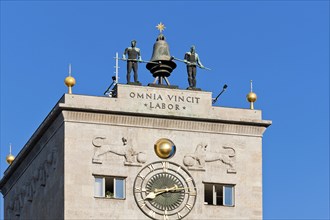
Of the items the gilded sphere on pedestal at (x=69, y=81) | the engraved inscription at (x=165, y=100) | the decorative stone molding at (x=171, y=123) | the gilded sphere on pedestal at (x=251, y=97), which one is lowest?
the decorative stone molding at (x=171, y=123)

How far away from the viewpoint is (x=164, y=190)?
111312mm

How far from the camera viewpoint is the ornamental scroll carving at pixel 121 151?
364ft

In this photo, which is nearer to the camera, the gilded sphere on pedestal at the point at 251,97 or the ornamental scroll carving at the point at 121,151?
the ornamental scroll carving at the point at 121,151

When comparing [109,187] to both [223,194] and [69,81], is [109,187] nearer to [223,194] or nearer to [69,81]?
[69,81]

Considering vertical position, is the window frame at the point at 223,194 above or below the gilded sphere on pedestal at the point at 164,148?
below

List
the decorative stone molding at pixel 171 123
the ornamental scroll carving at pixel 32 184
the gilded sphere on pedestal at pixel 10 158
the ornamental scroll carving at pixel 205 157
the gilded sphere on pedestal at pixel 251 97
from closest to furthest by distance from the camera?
1. the decorative stone molding at pixel 171 123
2. the ornamental scroll carving at pixel 205 157
3. the ornamental scroll carving at pixel 32 184
4. the gilded sphere on pedestal at pixel 251 97
5. the gilded sphere on pedestal at pixel 10 158

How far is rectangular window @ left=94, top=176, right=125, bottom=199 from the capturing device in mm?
110625

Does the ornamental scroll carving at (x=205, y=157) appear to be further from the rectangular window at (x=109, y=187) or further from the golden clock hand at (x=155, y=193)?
the rectangular window at (x=109, y=187)

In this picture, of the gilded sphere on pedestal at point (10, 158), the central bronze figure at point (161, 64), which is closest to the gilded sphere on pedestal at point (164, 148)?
the central bronze figure at point (161, 64)

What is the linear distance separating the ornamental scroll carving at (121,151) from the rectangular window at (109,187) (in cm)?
110

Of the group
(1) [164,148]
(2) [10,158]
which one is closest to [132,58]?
(1) [164,148]

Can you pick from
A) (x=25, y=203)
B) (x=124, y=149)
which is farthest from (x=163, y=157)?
(x=25, y=203)

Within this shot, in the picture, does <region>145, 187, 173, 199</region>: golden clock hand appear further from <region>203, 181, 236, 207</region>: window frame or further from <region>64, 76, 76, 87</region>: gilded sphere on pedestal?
<region>64, 76, 76, 87</region>: gilded sphere on pedestal

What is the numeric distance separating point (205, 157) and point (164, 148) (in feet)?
8.98
